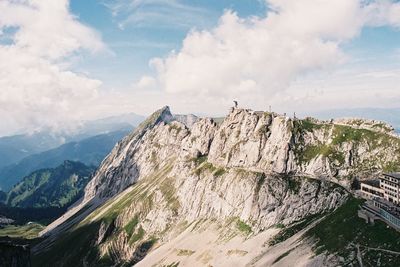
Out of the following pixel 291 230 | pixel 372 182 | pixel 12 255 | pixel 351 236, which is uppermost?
pixel 372 182

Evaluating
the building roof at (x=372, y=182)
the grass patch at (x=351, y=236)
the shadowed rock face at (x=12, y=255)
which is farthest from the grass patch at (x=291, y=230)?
the shadowed rock face at (x=12, y=255)

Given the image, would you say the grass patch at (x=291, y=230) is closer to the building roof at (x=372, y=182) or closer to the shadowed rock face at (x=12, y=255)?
the building roof at (x=372, y=182)

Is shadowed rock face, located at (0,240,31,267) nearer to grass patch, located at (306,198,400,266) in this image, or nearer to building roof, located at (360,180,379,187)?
grass patch, located at (306,198,400,266)

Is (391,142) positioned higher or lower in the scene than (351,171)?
higher

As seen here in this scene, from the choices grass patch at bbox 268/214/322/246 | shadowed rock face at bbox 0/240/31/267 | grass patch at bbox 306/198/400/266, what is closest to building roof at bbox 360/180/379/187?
grass patch at bbox 306/198/400/266

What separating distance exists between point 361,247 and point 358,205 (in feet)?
110

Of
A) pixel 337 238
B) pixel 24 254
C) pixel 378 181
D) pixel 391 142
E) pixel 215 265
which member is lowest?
pixel 215 265

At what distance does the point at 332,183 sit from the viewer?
195 meters

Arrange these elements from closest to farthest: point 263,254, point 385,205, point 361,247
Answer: point 361,247 → point 385,205 → point 263,254

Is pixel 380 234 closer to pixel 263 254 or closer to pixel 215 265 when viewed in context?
pixel 263 254

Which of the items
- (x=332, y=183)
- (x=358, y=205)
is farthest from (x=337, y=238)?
(x=332, y=183)

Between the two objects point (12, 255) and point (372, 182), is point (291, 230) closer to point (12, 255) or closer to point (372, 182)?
point (372, 182)

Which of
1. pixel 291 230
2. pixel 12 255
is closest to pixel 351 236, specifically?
pixel 291 230

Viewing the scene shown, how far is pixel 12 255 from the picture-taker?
509ft
